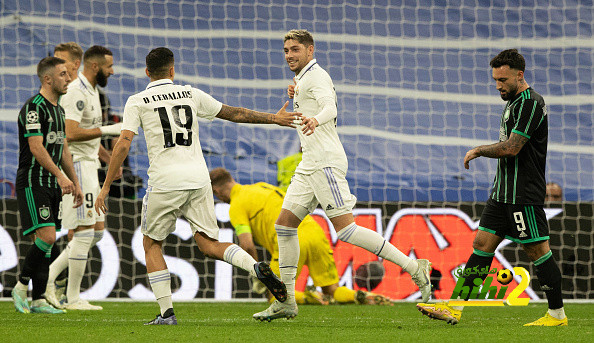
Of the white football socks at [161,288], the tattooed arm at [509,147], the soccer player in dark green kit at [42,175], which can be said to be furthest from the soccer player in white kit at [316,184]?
the soccer player in dark green kit at [42,175]

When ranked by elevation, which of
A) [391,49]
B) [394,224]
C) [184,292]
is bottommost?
[184,292]

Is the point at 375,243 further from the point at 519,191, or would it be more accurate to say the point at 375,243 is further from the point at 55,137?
the point at 55,137

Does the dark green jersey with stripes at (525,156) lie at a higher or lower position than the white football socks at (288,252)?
higher

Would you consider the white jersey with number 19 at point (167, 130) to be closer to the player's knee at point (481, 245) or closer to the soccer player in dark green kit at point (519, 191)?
the soccer player in dark green kit at point (519, 191)

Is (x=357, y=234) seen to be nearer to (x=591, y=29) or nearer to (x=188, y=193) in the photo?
(x=188, y=193)

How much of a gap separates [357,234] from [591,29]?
7906mm

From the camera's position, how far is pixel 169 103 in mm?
5340

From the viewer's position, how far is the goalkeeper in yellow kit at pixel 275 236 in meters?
7.89

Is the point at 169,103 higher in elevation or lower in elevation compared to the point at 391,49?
lower

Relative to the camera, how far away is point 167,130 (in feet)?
17.4

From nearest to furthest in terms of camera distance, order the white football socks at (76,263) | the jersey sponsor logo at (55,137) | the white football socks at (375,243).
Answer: the white football socks at (375,243)
the jersey sponsor logo at (55,137)
the white football socks at (76,263)

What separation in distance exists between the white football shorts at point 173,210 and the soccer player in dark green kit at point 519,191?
149cm

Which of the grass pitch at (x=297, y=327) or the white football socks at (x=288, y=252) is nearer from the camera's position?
the grass pitch at (x=297, y=327)

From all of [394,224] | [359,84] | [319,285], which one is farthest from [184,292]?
[359,84]
